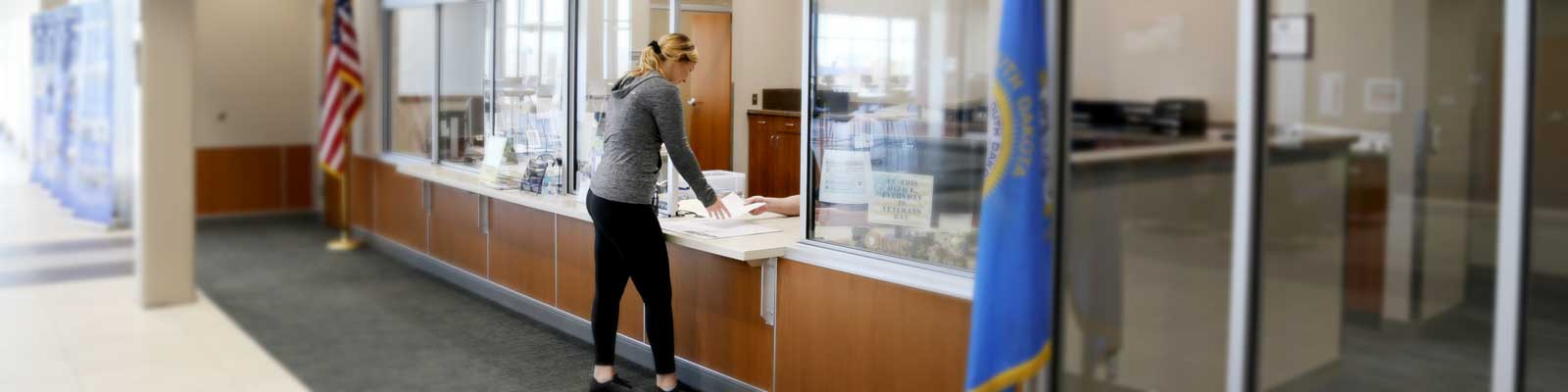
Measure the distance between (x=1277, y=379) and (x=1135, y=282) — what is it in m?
0.45

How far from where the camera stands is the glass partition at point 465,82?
272 inches

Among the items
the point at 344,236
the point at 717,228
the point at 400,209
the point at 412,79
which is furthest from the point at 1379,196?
the point at 344,236

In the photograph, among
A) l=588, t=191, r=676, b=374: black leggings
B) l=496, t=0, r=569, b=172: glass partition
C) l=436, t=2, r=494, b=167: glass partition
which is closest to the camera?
l=588, t=191, r=676, b=374: black leggings

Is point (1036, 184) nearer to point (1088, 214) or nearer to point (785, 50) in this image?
point (1088, 214)

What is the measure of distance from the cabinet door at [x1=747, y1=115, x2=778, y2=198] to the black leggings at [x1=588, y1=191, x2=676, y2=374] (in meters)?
1.21

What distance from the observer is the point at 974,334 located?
306 cm

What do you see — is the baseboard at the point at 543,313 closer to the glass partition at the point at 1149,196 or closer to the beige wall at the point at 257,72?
the glass partition at the point at 1149,196

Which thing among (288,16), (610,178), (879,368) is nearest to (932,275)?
(879,368)

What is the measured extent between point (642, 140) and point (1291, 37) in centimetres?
226

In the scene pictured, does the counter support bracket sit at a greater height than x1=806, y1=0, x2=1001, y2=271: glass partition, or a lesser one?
lesser

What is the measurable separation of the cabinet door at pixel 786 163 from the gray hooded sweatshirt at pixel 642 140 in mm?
981

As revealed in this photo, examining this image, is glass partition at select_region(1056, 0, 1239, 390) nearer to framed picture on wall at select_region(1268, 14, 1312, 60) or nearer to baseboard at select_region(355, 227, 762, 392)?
framed picture on wall at select_region(1268, 14, 1312, 60)

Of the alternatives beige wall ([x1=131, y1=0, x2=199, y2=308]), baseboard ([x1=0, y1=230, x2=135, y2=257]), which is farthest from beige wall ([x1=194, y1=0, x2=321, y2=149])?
beige wall ([x1=131, y1=0, x2=199, y2=308])

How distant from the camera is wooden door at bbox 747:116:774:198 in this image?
562cm
